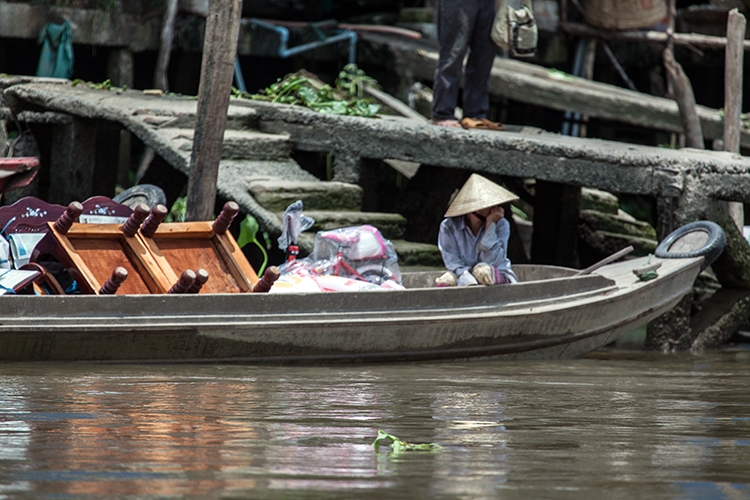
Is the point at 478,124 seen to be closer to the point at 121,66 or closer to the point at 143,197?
the point at 143,197

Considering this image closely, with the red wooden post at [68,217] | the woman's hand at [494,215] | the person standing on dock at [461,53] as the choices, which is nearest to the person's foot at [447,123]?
the person standing on dock at [461,53]

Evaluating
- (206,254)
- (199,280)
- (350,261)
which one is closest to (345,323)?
(350,261)

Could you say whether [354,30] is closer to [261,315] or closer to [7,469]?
[261,315]

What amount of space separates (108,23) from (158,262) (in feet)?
19.7

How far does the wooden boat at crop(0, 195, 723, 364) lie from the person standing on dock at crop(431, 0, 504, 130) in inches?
78.7

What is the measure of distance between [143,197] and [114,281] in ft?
6.94

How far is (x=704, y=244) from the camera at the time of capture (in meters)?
7.53

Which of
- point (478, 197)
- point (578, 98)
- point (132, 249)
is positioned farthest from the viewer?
point (578, 98)

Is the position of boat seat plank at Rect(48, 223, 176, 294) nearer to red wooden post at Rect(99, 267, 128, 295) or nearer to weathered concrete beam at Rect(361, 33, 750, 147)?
red wooden post at Rect(99, 267, 128, 295)

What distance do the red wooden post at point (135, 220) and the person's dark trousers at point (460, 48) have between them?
11.6ft

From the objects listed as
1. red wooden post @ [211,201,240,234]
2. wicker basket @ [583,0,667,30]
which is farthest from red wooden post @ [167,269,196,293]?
wicker basket @ [583,0,667,30]

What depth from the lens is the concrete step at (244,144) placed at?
28.0 ft

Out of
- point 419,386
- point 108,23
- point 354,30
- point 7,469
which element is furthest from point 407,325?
point 354,30

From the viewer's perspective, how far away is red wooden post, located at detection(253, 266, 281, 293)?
6.11 meters
